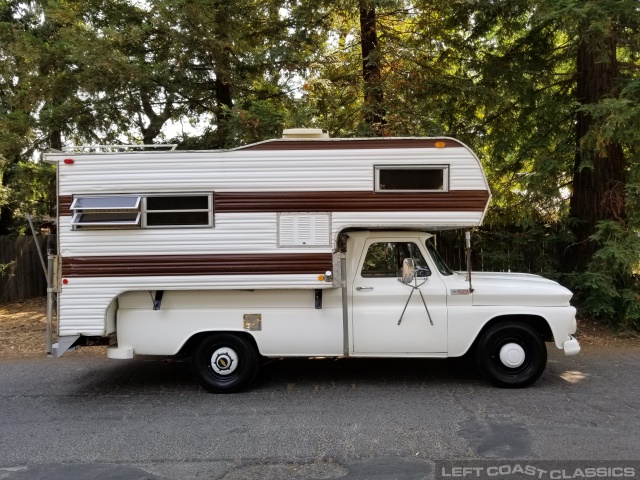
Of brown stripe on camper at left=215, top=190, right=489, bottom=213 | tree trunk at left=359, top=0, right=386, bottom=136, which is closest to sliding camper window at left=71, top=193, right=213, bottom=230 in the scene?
brown stripe on camper at left=215, top=190, right=489, bottom=213

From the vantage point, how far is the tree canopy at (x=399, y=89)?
927cm

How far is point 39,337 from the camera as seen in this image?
10016 millimetres

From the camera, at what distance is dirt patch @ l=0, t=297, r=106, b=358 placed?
8.94m

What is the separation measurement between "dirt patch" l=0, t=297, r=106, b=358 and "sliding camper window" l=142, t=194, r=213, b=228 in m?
3.67

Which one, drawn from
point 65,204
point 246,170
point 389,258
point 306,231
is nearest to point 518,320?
point 389,258

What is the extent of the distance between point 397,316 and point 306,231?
4.76 feet

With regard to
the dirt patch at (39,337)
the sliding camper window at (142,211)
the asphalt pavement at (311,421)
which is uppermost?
the sliding camper window at (142,211)

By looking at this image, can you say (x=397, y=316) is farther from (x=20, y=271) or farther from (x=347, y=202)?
(x=20, y=271)

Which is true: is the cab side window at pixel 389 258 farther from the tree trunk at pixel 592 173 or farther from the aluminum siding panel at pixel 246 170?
the tree trunk at pixel 592 173

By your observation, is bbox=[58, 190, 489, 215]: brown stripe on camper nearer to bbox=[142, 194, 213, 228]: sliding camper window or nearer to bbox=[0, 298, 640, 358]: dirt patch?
bbox=[142, 194, 213, 228]: sliding camper window

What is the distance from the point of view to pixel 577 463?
4.33m

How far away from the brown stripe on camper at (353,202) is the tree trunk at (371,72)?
4.41m

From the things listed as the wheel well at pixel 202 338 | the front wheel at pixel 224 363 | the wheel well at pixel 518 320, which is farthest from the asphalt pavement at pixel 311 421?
the wheel well at pixel 518 320

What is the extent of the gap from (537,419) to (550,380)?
1.52 metres
